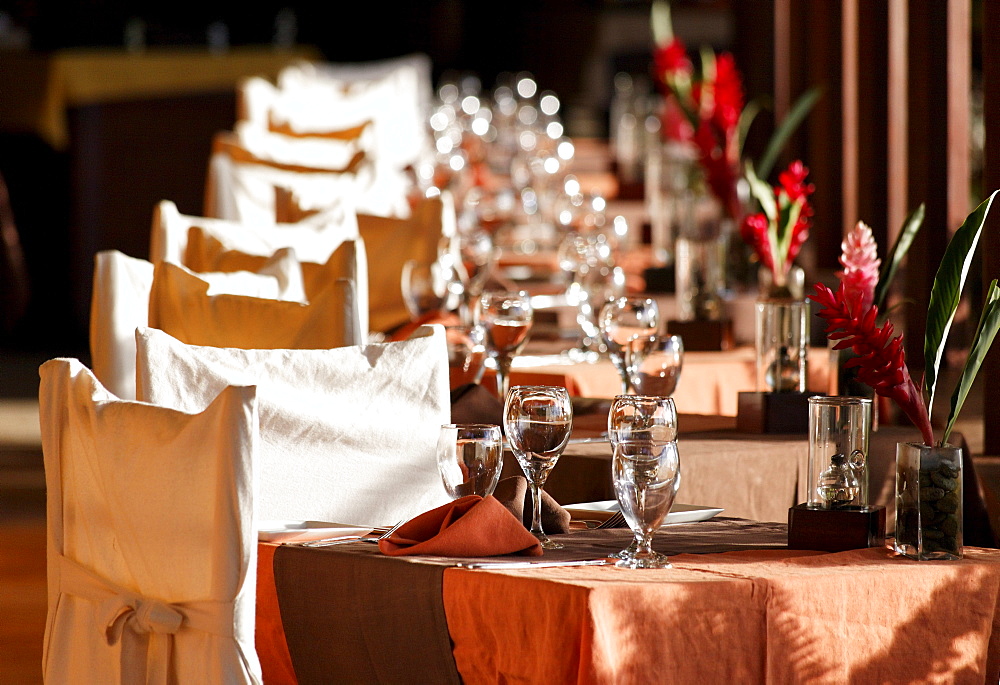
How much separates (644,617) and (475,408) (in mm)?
1002

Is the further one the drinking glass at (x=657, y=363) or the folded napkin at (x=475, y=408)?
the drinking glass at (x=657, y=363)

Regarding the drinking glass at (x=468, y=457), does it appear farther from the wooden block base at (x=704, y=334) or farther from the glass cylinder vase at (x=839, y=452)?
the wooden block base at (x=704, y=334)

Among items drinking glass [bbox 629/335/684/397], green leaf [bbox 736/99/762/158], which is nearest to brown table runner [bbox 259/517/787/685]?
drinking glass [bbox 629/335/684/397]

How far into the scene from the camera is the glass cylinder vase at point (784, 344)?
3078 millimetres

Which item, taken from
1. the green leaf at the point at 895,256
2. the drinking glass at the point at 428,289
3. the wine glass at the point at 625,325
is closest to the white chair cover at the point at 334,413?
the wine glass at the point at 625,325

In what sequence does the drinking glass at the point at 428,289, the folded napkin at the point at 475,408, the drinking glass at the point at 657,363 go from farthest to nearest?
the drinking glass at the point at 428,289
the drinking glass at the point at 657,363
the folded napkin at the point at 475,408

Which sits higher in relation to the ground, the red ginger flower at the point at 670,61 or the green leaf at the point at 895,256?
the red ginger flower at the point at 670,61

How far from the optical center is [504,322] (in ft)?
10.6

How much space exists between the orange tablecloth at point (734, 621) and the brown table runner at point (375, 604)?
38 mm

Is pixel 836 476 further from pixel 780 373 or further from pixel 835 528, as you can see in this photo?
pixel 780 373

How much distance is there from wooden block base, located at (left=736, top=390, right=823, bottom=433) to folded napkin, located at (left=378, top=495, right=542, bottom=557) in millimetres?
1074

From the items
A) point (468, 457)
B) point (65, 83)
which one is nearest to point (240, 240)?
point (468, 457)

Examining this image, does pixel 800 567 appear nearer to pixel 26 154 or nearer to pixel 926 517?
pixel 926 517

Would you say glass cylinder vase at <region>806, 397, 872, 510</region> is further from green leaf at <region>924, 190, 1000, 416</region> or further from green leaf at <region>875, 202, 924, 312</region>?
green leaf at <region>875, 202, 924, 312</region>
